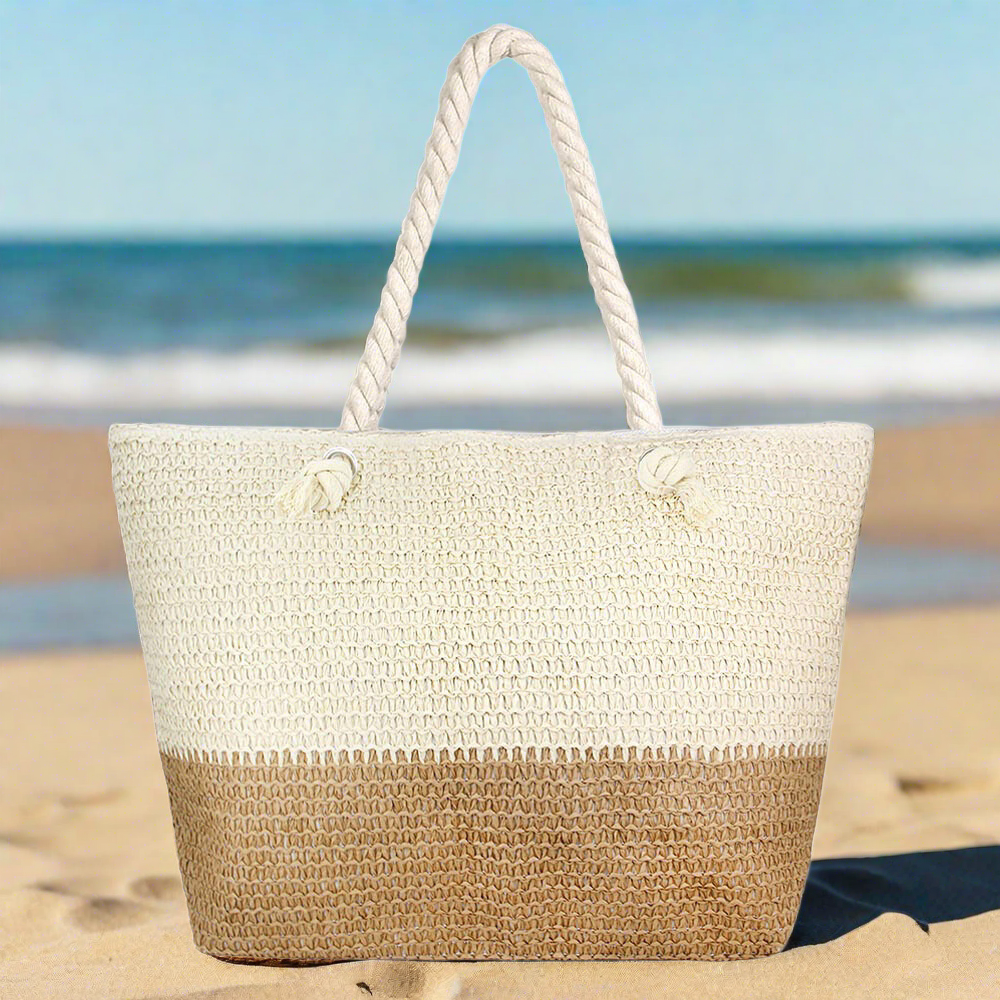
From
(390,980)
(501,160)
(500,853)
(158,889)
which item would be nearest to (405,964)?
(390,980)

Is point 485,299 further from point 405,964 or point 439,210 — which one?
point 405,964

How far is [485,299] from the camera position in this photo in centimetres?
821

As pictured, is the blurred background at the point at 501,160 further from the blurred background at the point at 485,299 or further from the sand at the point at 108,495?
the sand at the point at 108,495

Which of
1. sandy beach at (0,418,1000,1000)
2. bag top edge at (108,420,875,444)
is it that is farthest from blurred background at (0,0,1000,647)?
bag top edge at (108,420,875,444)

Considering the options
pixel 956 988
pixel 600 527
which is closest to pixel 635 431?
pixel 600 527

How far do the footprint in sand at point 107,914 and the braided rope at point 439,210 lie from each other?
61cm

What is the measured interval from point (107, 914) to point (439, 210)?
33.1 inches

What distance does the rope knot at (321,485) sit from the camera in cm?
97

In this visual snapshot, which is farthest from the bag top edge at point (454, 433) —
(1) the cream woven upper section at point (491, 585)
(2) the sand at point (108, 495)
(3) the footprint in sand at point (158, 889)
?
(2) the sand at point (108, 495)

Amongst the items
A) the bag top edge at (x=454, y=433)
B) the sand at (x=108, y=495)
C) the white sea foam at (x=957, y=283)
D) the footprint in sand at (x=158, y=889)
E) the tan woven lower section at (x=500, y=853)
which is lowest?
the tan woven lower section at (x=500, y=853)

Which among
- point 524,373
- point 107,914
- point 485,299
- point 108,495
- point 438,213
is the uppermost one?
point 485,299

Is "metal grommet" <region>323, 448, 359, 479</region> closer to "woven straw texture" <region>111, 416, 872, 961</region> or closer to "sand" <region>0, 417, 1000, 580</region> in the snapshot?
"woven straw texture" <region>111, 416, 872, 961</region>

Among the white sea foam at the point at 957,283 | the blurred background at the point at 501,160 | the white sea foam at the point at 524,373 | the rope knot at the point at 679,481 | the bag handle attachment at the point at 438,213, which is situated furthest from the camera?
the blurred background at the point at 501,160

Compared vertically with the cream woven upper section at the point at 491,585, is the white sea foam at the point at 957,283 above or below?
above
